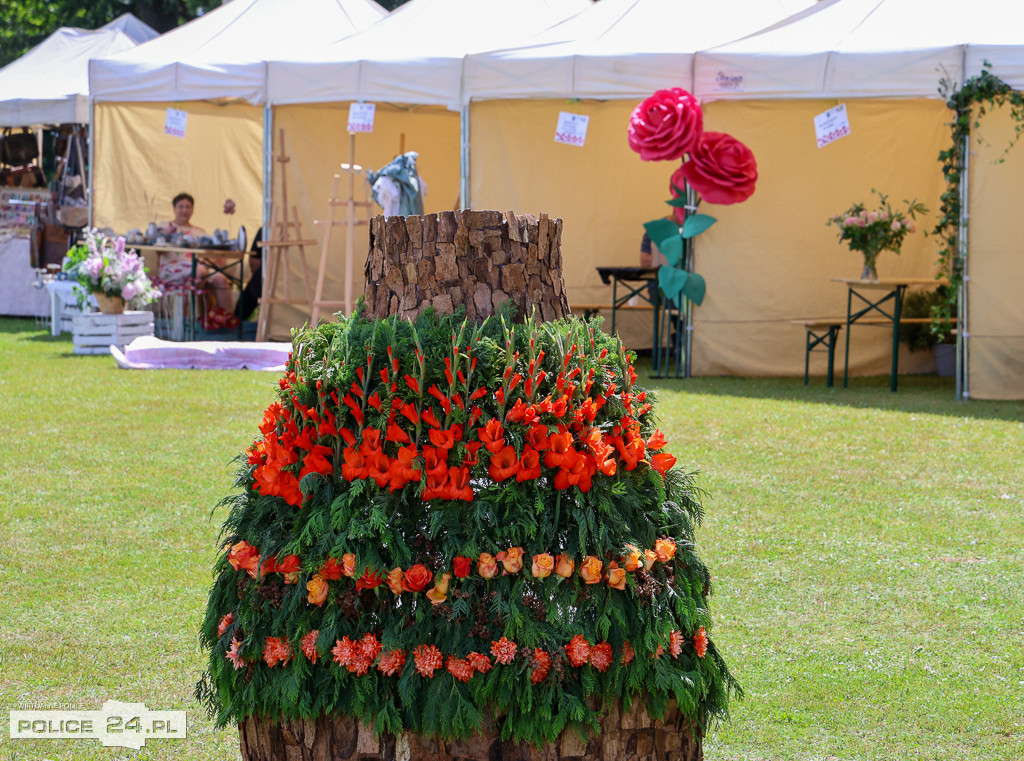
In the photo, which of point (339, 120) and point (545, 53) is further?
point (339, 120)

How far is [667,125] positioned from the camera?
29.2ft

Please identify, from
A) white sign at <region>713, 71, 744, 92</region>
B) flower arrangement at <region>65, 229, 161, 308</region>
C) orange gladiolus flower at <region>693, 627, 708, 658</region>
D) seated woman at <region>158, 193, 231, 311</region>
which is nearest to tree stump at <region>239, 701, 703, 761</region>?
orange gladiolus flower at <region>693, 627, 708, 658</region>

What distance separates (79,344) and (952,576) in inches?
348

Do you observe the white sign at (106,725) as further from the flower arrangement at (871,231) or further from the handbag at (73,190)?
the handbag at (73,190)

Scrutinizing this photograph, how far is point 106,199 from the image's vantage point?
562 inches

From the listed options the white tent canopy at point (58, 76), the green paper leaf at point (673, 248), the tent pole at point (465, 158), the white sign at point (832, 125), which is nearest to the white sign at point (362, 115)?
the tent pole at point (465, 158)

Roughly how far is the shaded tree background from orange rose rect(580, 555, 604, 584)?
82.4 feet

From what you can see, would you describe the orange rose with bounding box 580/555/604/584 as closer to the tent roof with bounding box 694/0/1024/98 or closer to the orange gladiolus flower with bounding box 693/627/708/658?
the orange gladiolus flower with bounding box 693/627/708/658

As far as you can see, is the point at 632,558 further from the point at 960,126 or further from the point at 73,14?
the point at 73,14

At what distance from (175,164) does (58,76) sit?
290 centimetres

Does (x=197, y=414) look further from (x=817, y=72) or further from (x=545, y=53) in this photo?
(x=817, y=72)

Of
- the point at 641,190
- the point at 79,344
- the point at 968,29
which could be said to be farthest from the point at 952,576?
the point at 79,344

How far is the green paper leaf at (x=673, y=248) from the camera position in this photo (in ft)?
31.4

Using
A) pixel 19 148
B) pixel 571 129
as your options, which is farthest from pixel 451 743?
pixel 19 148
